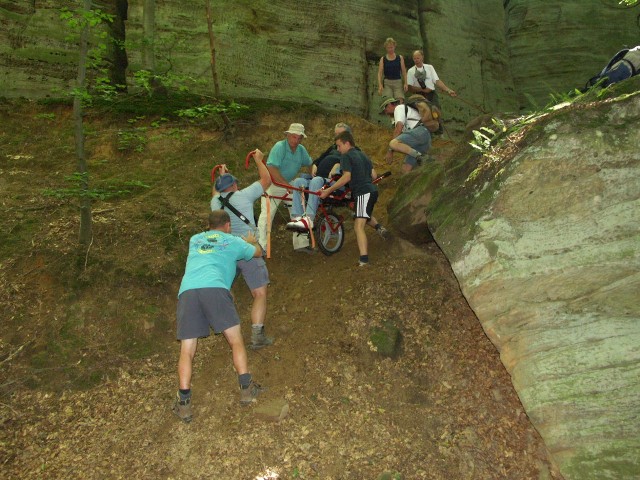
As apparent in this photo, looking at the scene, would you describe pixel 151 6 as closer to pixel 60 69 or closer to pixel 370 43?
pixel 60 69

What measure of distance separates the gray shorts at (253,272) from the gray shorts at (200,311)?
3.68 ft

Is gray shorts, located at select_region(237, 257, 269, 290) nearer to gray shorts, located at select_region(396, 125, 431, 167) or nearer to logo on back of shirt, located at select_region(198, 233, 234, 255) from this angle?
logo on back of shirt, located at select_region(198, 233, 234, 255)

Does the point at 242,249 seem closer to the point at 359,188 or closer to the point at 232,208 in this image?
the point at 232,208

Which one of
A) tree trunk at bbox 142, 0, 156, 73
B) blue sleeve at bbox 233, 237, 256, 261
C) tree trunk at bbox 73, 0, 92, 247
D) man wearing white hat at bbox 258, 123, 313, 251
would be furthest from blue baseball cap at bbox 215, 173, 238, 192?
tree trunk at bbox 142, 0, 156, 73

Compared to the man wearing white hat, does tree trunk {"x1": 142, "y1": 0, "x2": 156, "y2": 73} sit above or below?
above

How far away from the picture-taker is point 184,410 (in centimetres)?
587

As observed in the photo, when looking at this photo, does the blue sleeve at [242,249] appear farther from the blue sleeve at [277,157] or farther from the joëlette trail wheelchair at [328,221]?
the blue sleeve at [277,157]

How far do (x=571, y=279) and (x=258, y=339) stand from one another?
3.86 m

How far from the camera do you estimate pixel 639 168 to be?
532 centimetres

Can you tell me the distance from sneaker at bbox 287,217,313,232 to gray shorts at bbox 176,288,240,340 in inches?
95.0

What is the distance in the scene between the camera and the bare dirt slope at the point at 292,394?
5.58 metres


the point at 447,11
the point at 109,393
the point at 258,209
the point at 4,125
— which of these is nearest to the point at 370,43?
the point at 447,11

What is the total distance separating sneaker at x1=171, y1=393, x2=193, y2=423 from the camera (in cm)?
585

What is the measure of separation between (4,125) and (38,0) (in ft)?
11.4
